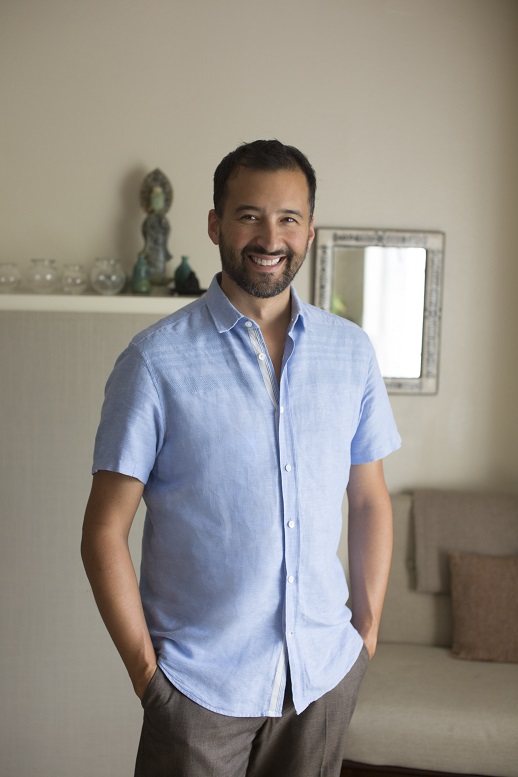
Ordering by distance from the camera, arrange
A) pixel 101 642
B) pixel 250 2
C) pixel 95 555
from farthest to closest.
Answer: pixel 250 2
pixel 101 642
pixel 95 555

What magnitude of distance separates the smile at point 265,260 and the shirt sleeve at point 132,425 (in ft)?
0.86

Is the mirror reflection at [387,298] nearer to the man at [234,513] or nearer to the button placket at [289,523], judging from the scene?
the man at [234,513]

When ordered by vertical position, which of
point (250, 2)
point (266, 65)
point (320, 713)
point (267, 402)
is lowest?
point (320, 713)

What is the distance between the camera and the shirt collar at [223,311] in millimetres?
1450

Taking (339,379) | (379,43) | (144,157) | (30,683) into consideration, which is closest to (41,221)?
(144,157)

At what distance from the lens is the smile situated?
4.69ft

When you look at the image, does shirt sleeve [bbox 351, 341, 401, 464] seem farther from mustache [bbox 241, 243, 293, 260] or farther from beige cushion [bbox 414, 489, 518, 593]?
beige cushion [bbox 414, 489, 518, 593]

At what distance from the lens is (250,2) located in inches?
116

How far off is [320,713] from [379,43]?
7.96 ft

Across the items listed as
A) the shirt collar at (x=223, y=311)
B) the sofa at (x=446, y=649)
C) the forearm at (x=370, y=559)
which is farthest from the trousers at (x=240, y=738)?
the sofa at (x=446, y=649)

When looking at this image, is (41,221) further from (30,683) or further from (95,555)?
(95,555)

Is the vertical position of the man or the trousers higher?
the man

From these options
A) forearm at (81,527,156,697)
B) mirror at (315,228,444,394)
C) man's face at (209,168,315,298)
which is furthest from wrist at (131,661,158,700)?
mirror at (315,228,444,394)

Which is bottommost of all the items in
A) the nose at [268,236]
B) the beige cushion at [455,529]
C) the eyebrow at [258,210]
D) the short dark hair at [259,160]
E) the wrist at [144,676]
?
the beige cushion at [455,529]
